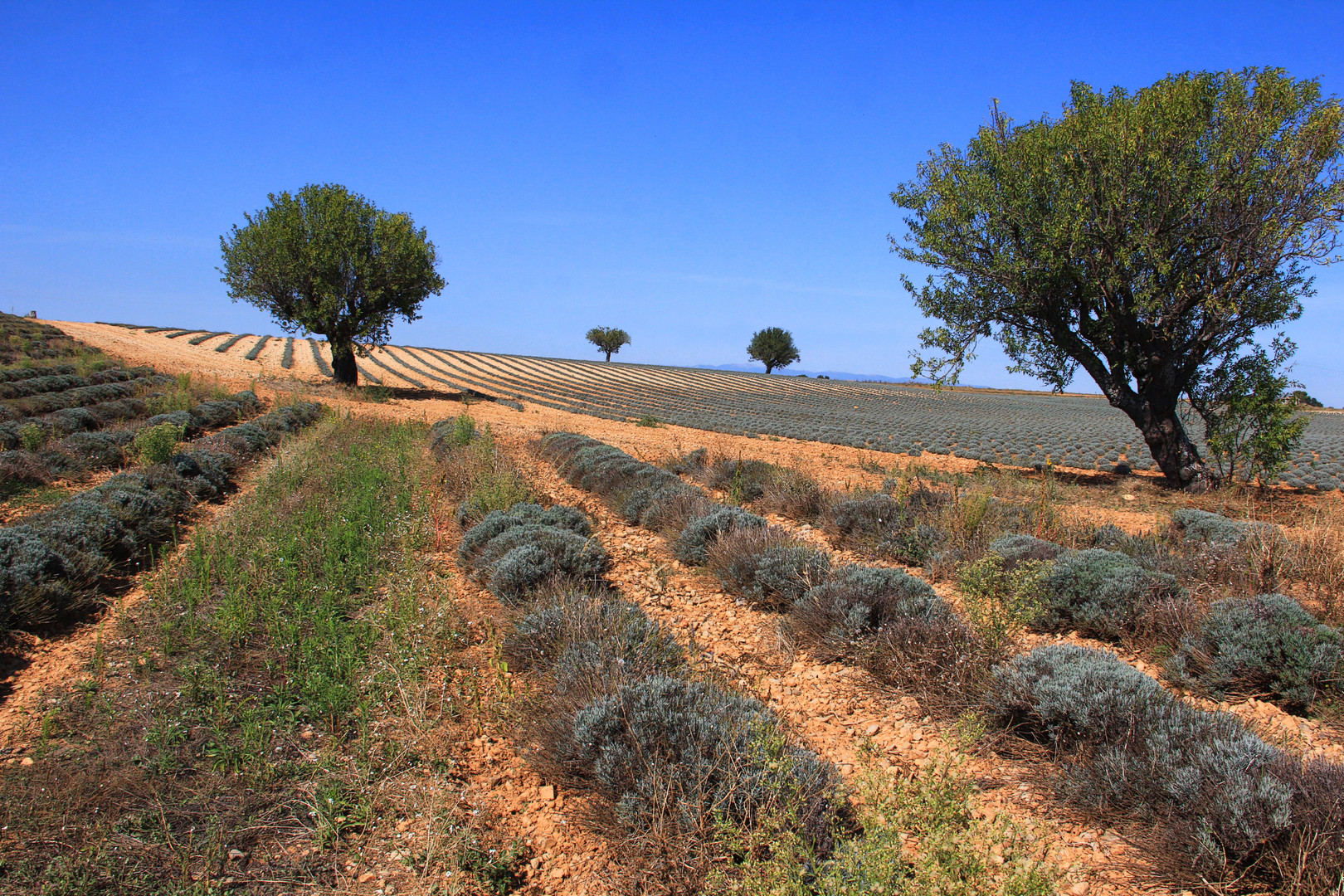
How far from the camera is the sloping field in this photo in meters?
23.8

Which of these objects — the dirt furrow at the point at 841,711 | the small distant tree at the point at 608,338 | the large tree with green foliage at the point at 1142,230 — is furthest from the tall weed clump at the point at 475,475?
the small distant tree at the point at 608,338

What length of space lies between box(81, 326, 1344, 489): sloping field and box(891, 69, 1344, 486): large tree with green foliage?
9.92 feet

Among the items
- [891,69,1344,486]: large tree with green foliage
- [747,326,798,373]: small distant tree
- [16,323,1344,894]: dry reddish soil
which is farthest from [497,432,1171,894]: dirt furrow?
[747,326,798,373]: small distant tree

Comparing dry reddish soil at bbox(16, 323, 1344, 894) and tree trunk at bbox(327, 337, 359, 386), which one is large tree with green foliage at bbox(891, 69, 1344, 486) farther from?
tree trunk at bbox(327, 337, 359, 386)

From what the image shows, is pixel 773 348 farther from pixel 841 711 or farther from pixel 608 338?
pixel 841 711

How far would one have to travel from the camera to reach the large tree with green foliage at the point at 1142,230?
12.1 m

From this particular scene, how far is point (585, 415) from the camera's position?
2697cm

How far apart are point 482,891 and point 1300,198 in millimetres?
16915

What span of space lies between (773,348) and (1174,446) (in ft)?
231

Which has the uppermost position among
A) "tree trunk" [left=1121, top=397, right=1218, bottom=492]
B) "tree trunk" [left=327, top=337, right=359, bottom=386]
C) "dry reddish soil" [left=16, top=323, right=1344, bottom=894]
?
"tree trunk" [left=327, top=337, right=359, bottom=386]

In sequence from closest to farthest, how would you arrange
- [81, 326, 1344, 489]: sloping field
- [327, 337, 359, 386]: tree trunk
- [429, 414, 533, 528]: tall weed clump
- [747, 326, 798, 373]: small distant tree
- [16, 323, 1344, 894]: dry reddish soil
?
1. [16, 323, 1344, 894]: dry reddish soil
2. [429, 414, 533, 528]: tall weed clump
3. [81, 326, 1344, 489]: sloping field
4. [327, 337, 359, 386]: tree trunk
5. [747, 326, 798, 373]: small distant tree

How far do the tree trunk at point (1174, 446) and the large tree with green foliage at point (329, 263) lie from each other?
26.9 m

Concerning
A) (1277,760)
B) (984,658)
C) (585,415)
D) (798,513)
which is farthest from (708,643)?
(585,415)

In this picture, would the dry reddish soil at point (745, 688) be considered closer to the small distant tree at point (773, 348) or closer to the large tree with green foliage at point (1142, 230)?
the large tree with green foliage at point (1142, 230)
